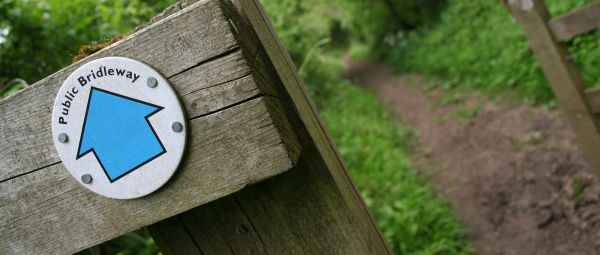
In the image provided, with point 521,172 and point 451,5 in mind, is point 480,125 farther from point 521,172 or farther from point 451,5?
point 451,5

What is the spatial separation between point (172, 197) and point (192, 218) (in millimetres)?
188

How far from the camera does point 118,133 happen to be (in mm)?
835

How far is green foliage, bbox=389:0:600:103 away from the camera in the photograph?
5953mm

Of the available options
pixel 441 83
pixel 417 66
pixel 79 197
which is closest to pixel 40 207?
pixel 79 197

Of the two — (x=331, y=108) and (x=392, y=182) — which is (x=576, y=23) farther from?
(x=331, y=108)

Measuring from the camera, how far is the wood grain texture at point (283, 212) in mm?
965

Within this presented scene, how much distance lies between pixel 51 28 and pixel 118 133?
2277 millimetres

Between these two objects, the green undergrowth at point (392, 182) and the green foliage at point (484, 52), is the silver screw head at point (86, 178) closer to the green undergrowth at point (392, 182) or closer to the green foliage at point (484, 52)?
the green undergrowth at point (392, 182)

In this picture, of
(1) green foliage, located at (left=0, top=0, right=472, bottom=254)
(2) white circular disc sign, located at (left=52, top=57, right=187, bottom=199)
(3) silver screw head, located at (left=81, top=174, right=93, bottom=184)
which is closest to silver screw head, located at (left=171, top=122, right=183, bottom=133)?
(2) white circular disc sign, located at (left=52, top=57, right=187, bottom=199)

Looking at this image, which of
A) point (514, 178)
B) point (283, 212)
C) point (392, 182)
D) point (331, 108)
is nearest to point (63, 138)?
point (283, 212)

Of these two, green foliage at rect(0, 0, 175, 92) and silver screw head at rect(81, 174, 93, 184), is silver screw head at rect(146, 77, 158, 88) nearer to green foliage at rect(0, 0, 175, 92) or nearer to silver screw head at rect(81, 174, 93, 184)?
silver screw head at rect(81, 174, 93, 184)

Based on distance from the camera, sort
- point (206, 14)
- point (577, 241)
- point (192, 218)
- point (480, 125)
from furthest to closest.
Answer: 1. point (480, 125)
2. point (577, 241)
3. point (192, 218)
4. point (206, 14)

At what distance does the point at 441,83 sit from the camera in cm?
1008

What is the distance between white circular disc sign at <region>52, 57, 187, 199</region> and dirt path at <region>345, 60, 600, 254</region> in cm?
356
